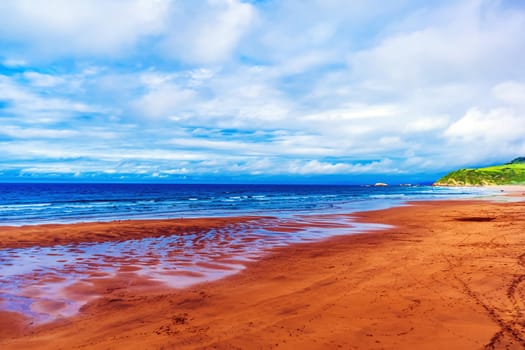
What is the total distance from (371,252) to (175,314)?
Result: 9.29 meters

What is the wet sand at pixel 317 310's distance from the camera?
20.6 feet

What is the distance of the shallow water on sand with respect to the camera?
29.3 feet

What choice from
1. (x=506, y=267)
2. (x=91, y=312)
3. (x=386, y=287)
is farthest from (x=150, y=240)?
(x=506, y=267)

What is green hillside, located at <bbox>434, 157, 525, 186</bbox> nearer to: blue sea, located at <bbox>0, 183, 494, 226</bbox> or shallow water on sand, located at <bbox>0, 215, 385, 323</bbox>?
blue sea, located at <bbox>0, 183, 494, 226</bbox>

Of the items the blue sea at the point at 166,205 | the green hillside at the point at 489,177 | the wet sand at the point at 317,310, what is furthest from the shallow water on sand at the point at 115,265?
the green hillside at the point at 489,177

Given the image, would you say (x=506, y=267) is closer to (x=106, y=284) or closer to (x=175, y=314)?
(x=175, y=314)

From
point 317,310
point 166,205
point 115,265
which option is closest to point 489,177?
point 166,205

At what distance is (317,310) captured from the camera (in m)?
7.74

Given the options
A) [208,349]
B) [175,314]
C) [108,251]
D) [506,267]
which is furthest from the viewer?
[108,251]

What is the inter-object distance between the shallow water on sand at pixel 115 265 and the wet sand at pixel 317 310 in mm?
378

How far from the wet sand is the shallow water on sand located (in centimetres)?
38

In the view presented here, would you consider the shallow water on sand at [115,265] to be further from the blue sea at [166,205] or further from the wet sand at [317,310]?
the blue sea at [166,205]

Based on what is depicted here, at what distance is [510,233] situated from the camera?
59.9 feet

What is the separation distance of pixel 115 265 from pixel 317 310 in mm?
8276
